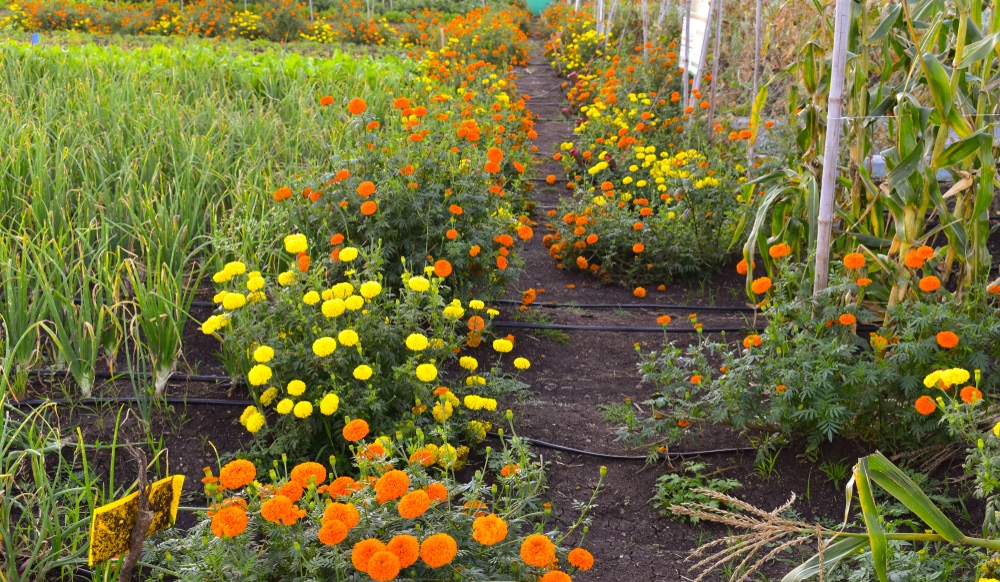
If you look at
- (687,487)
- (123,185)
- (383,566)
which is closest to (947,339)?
(687,487)

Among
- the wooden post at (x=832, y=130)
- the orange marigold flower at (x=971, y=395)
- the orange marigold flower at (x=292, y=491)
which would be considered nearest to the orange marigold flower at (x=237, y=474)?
the orange marigold flower at (x=292, y=491)

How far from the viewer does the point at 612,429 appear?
2730 millimetres

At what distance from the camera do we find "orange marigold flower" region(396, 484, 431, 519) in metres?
1.34

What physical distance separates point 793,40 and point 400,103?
9.68 ft

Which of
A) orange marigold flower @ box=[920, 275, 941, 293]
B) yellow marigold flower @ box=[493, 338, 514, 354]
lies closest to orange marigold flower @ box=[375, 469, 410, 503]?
yellow marigold flower @ box=[493, 338, 514, 354]

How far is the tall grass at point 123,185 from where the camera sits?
8.36ft

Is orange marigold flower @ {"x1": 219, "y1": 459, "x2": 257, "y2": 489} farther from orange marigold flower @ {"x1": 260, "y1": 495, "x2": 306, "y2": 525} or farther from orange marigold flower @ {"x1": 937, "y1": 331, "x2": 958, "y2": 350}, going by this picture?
orange marigold flower @ {"x1": 937, "y1": 331, "x2": 958, "y2": 350}

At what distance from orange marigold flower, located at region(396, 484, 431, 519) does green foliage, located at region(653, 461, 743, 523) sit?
42.2 inches

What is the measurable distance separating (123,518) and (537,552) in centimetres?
71

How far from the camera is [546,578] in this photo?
131cm

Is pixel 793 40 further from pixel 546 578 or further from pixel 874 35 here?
pixel 546 578

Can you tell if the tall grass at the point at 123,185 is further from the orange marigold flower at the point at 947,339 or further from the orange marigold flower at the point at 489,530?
the orange marigold flower at the point at 947,339

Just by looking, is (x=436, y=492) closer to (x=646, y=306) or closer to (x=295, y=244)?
(x=295, y=244)

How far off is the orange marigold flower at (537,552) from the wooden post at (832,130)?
1.49 metres
